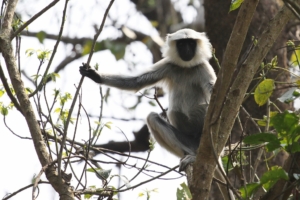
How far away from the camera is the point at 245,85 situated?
366 cm

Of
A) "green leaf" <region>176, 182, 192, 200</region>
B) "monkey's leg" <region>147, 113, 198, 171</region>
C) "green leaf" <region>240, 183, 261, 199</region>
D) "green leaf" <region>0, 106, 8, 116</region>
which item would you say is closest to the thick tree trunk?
"monkey's leg" <region>147, 113, 198, 171</region>

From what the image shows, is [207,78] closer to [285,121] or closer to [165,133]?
[165,133]

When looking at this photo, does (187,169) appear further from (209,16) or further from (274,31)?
(209,16)

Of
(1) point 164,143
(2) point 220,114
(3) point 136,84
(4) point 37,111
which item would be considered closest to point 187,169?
(1) point 164,143

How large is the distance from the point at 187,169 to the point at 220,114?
8.05 ft

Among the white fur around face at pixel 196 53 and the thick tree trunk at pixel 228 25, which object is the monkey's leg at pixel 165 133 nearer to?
the white fur around face at pixel 196 53

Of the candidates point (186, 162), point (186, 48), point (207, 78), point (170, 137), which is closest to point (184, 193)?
point (186, 162)

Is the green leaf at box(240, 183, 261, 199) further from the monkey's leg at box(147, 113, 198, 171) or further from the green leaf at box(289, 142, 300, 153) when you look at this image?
the monkey's leg at box(147, 113, 198, 171)

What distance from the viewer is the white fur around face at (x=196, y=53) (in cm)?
723

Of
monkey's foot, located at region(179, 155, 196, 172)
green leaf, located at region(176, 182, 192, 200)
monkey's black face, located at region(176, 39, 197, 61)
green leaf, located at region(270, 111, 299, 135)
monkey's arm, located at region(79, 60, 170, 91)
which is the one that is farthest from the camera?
monkey's black face, located at region(176, 39, 197, 61)

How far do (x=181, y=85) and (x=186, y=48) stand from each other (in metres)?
0.48

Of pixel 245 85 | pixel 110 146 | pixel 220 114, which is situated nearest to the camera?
pixel 220 114

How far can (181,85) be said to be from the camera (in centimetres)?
719

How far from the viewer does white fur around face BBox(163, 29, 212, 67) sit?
723 centimetres
